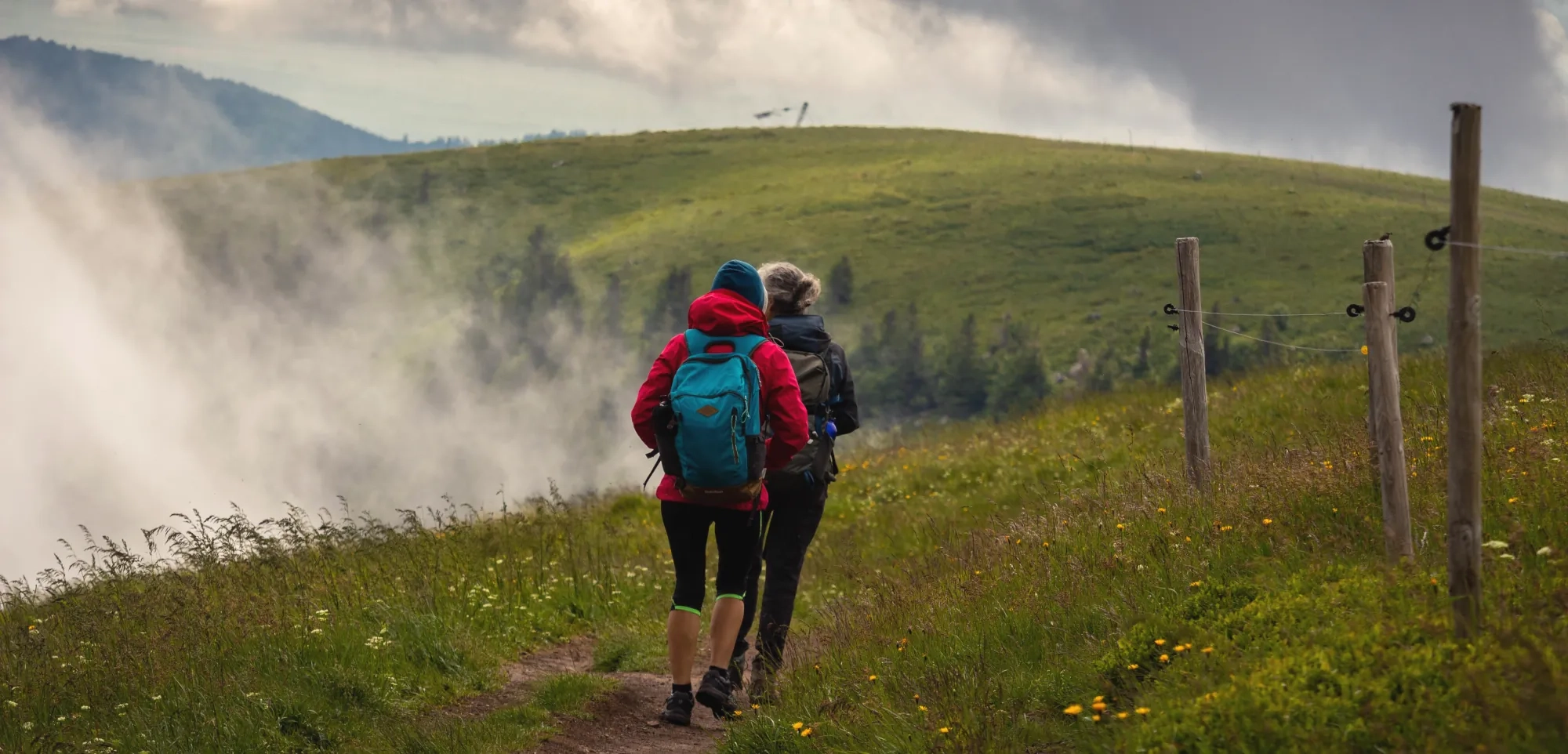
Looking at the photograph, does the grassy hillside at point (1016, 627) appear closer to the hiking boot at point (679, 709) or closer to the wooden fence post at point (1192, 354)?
the wooden fence post at point (1192, 354)

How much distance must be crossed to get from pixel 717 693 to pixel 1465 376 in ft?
12.9

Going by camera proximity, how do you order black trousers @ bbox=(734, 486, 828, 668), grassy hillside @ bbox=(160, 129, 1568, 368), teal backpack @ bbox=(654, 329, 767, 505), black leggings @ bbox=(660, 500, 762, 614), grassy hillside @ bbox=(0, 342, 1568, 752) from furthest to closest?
1. grassy hillside @ bbox=(160, 129, 1568, 368)
2. black trousers @ bbox=(734, 486, 828, 668)
3. black leggings @ bbox=(660, 500, 762, 614)
4. teal backpack @ bbox=(654, 329, 767, 505)
5. grassy hillside @ bbox=(0, 342, 1568, 752)

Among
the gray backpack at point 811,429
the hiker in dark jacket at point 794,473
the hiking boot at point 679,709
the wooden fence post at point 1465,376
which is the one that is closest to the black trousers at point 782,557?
the hiker in dark jacket at point 794,473

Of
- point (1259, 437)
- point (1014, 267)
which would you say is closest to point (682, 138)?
point (1014, 267)

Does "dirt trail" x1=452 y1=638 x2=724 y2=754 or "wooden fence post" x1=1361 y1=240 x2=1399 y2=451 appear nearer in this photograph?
"wooden fence post" x1=1361 y1=240 x2=1399 y2=451

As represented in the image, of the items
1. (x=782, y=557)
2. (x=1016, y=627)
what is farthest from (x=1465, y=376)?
(x=782, y=557)

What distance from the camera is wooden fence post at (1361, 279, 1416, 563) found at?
219 inches

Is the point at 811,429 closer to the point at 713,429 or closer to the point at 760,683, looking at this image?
the point at 713,429

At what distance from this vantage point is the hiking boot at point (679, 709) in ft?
22.0

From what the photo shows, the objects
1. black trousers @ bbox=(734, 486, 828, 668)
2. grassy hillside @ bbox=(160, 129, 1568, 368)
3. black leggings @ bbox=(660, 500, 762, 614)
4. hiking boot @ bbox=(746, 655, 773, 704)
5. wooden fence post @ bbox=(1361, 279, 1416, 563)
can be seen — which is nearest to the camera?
wooden fence post @ bbox=(1361, 279, 1416, 563)

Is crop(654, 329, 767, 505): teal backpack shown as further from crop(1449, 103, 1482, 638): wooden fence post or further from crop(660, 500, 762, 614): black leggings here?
crop(1449, 103, 1482, 638): wooden fence post

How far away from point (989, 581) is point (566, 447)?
8849 centimetres

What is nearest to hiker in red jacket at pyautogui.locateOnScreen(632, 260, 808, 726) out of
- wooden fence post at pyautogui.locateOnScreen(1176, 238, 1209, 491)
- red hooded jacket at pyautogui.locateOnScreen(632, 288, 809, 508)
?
red hooded jacket at pyautogui.locateOnScreen(632, 288, 809, 508)

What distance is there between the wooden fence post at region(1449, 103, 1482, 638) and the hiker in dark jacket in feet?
10.5
